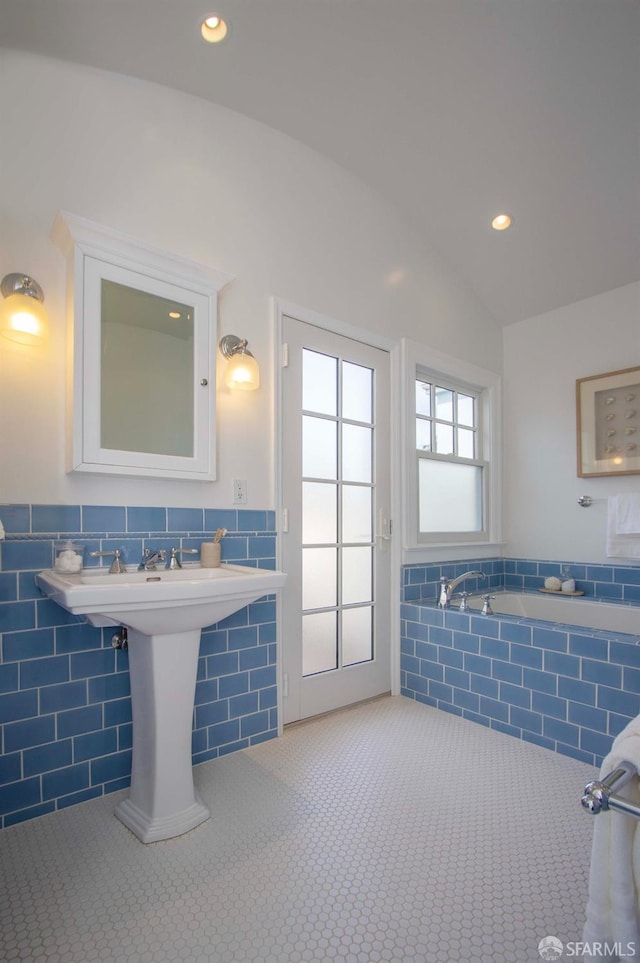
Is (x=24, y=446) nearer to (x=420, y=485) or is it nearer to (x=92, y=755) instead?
(x=92, y=755)

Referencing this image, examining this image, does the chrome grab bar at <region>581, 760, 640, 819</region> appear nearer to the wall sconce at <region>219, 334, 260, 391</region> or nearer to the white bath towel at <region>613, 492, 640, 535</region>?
the wall sconce at <region>219, 334, 260, 391</region>

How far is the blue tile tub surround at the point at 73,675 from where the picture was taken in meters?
1.55

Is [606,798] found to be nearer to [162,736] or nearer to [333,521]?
[162,736]

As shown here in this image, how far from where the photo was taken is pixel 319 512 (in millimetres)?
2430

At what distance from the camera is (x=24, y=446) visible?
1.60 m

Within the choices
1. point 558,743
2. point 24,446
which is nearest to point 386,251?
point 24,446

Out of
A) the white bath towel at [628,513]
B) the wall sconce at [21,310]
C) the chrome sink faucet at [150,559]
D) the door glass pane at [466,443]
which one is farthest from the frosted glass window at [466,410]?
the wall sconce at [21,310]

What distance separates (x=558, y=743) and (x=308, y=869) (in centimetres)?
124

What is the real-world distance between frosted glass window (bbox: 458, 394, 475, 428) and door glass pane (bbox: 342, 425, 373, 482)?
935 millimetres

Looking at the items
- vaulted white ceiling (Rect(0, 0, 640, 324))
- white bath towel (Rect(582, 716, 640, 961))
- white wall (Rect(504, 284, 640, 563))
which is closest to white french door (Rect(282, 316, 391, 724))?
vaulted white ceiling (Rect(0, 0, 640, 324))

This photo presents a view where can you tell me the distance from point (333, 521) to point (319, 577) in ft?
0.96

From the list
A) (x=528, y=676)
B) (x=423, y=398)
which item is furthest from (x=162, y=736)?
(x=423, y=398)

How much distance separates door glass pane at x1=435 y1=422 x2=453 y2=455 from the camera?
10.1 feet

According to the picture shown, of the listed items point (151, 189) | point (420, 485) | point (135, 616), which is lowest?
point (135, 616)
